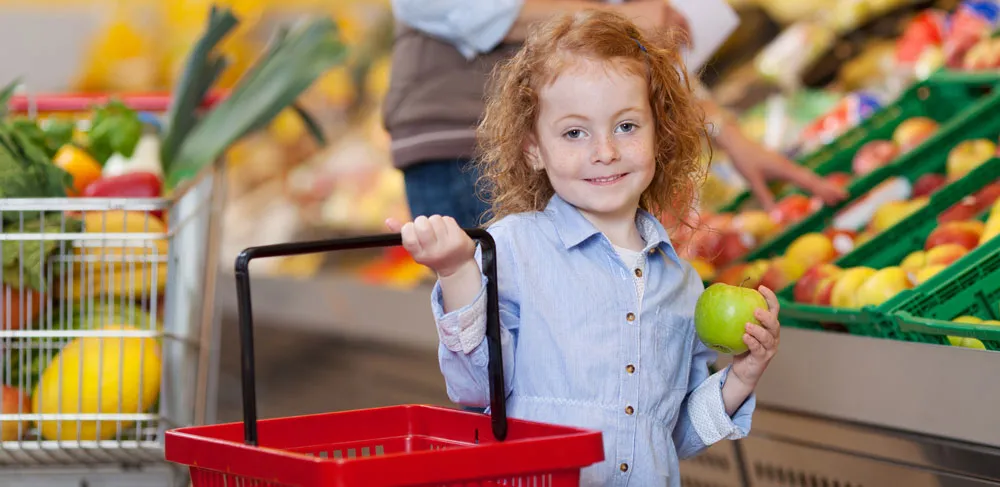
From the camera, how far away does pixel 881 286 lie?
2.23m

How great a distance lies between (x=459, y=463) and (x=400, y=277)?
318 cm

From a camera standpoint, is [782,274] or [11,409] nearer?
[11,409]

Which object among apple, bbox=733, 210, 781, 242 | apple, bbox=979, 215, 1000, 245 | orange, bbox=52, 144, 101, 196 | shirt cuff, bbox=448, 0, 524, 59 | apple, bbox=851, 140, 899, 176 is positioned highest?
shirt cuff, bbox=448, 0, 524, 59

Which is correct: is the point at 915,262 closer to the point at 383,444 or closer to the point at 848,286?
A: the point at 848,286

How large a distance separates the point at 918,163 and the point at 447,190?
1.21 m

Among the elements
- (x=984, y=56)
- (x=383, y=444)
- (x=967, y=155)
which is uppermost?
(x=984, y=56)

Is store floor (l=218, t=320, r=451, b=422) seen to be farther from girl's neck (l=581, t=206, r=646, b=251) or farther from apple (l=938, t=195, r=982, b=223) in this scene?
girl's neck (l=581, t=206, r=646, b=251)

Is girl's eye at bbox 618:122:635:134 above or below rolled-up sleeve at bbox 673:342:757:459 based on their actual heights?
above

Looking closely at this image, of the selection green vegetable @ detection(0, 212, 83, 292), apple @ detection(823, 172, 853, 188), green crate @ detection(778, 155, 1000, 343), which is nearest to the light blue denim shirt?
green crate @ detection(778, 155, 1000, 343)

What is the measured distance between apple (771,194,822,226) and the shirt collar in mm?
1317

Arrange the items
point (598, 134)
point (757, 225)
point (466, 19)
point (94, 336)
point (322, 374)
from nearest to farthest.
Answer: point (598, 134), point (94, 336), point (466, 19), point (757, 225), point (322, 374)

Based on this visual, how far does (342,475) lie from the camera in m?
1.08

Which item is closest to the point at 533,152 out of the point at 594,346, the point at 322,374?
the point at 594,346

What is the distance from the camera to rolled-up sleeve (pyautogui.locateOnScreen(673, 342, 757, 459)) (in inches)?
62.7
